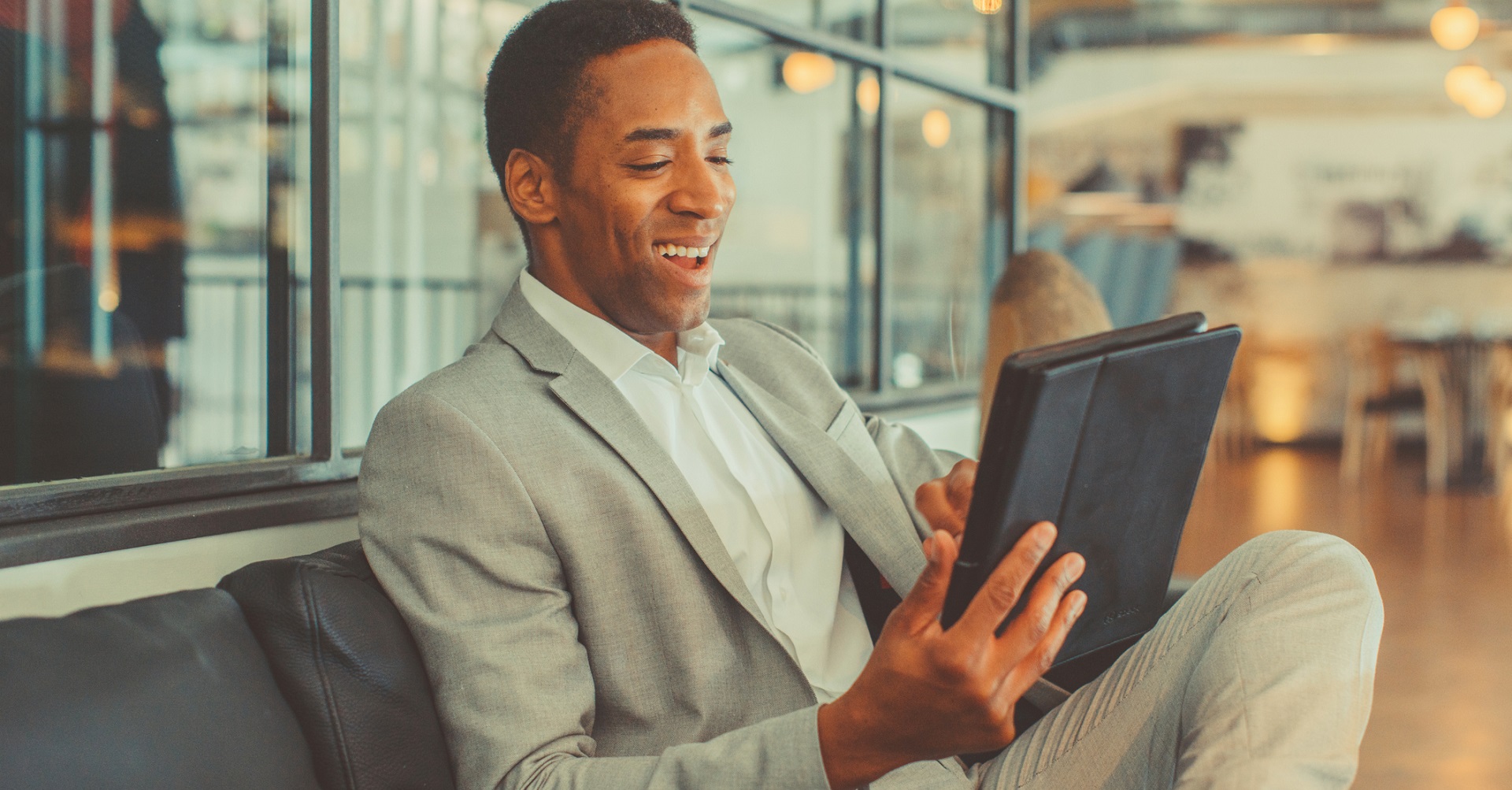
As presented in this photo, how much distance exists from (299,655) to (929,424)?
8.64 ft

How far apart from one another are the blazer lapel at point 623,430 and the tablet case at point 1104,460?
33cm

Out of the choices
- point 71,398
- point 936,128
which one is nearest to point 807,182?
point 936,128

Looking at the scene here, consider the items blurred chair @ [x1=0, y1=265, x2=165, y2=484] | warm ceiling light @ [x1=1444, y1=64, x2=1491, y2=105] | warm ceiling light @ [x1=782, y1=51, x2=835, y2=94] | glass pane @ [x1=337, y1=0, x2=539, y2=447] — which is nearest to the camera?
blurred chair @ [x1=0, y1=265, x2=165, y2=484]

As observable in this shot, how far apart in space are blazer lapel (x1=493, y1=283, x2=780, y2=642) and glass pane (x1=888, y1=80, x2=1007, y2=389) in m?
2.56

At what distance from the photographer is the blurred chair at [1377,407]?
723 cm

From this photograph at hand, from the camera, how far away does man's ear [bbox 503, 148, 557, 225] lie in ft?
4.34

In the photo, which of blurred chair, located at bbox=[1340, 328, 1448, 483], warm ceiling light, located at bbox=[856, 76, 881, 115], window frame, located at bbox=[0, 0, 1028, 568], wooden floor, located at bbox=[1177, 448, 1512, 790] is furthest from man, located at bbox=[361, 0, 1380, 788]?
blurred chair, located at bbox=[1340, 328, 1448, 483]

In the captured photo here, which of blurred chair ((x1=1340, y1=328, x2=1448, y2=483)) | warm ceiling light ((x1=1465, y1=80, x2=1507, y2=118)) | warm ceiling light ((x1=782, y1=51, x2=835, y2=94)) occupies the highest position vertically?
warm ceiling light ((x1=1465, y1=80, x2=1507, y2=118))

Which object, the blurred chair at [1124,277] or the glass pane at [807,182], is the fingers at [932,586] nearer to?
the glass pane at [807,182]

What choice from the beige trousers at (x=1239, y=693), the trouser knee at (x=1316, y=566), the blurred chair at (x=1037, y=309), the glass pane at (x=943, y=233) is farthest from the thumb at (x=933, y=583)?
the glass pane at (x=943, y=233)

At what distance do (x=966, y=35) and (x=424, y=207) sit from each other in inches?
122

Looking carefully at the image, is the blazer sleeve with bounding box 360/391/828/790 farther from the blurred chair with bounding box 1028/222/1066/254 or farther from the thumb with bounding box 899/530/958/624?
the blurred chair with bounding box 1028/222/1066/254

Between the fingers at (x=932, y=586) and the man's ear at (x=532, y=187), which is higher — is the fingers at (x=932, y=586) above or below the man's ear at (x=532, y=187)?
below

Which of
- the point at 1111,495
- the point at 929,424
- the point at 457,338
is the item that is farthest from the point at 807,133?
the point at 1111,495
